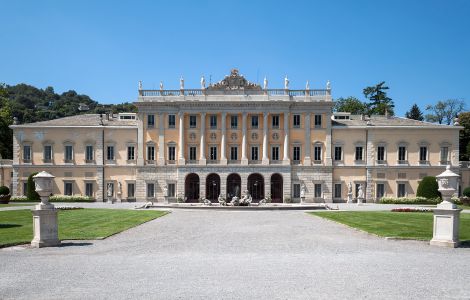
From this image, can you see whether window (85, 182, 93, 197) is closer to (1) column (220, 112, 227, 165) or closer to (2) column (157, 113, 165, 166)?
(2) column (157, 113, 165, 166)

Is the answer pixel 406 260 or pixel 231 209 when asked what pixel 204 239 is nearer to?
pixel 406 260

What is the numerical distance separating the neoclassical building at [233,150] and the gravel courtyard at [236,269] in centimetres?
3187

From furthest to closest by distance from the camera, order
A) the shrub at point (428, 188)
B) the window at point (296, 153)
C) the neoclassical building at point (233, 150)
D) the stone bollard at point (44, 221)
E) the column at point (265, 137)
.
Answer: the window at point (296, 153), the column at point (265, 137), the neoclassical building at point (233, 150), the shrub at point (428, 188), the stone bollard at point (44, 221)

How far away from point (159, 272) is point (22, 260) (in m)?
5.01

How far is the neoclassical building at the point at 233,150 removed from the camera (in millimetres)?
49562

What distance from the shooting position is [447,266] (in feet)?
39.9

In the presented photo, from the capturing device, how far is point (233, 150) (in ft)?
167

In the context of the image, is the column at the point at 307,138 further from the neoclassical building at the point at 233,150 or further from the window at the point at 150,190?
the window at the point at 150,190

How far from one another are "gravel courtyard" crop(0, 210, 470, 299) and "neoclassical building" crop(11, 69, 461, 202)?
3187 cm

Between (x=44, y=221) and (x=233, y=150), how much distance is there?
118 feet

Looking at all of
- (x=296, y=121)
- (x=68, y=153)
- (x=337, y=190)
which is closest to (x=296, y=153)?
(x=296, y=121)

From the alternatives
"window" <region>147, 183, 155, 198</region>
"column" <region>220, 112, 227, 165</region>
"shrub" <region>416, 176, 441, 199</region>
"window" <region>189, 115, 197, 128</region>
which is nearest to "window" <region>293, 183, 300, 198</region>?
"column" <region>220, 112, 227, 165</region>

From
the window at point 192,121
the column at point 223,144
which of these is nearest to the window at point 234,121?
the column at point 223,144

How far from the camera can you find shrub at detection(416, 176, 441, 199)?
46250 mm
